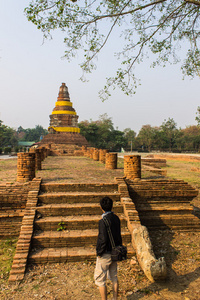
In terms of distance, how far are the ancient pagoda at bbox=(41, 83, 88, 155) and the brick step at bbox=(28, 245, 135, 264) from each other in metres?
20.6

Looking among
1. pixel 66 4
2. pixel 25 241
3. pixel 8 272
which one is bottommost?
pixel 8 272

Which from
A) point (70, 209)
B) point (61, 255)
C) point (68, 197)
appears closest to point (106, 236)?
point (61, 255)

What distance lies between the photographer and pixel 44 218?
189 inches

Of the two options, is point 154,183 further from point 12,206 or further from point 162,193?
point 12,206

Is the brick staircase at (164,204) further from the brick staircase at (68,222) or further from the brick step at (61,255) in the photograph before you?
the brick step at (61,255)

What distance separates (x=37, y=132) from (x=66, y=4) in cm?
9006

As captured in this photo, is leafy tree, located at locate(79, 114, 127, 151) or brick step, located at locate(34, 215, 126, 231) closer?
brick step, located at locate(34, 215, 126, 231)

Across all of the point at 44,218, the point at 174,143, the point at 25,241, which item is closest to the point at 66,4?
the point at 44,218

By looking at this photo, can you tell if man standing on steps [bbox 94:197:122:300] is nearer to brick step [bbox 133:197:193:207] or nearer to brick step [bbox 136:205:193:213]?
brick step [bbox 136:205:193:213]

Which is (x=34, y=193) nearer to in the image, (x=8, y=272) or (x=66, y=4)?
(x=8, y=272)

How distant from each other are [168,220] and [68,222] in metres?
2.26

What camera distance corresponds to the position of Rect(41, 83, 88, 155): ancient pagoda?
25.7m

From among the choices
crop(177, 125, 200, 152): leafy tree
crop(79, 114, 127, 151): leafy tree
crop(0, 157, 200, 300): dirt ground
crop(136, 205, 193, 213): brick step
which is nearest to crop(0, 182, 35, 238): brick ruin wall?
crop(0, 157, 200, 300): dirt ground

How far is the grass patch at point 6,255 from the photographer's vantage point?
12.3ft
